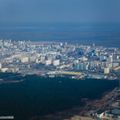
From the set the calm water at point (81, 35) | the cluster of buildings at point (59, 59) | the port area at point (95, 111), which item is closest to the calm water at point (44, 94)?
the port area at point (95, 111)

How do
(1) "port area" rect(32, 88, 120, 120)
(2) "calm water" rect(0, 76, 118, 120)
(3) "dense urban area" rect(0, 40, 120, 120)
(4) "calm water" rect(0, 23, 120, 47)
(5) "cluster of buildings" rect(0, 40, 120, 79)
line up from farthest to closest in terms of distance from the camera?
(4) "calm water" rect(0, 23, 120, 47) → (5) "cluster of buildings" rect(0, 40, 120, 79) → (3) "dense urban area" rect(0, 40, 120, 120) → (2) "calm water" rect(0, 76, 118, 120) → (1) "port area" rect(32, 88, 120, 120)

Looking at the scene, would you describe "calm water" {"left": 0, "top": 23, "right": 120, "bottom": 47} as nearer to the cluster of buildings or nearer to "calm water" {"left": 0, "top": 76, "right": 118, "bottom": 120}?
the cluster of buildings

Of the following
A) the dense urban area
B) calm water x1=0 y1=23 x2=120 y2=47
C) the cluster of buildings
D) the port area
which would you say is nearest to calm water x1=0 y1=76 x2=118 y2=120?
the port area

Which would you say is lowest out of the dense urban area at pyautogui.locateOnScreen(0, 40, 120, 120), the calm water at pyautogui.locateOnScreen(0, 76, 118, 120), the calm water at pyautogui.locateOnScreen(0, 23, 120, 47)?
the calm water at pyautogui.locateOnScreen(0, 76, 118, 120)

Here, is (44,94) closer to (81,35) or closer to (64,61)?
(64,61)

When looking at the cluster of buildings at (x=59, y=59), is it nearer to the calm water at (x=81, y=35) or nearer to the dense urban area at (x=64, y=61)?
the dense urban area at (x=64, y=61)

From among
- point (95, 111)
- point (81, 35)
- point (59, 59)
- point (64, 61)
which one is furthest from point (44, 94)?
point (81, 35)
